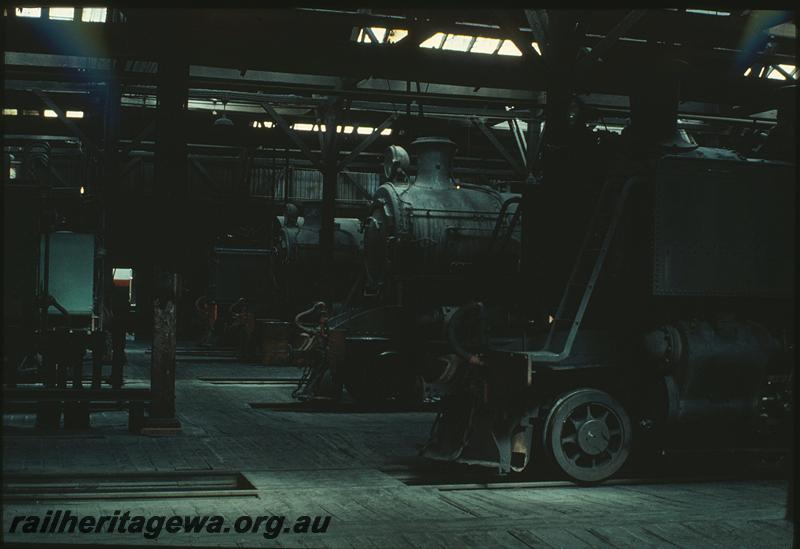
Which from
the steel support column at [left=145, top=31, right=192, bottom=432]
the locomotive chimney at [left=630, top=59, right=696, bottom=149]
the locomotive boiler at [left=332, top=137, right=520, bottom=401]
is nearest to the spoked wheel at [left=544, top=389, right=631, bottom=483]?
the locomotive chimney at [left=630, top=59, right=696, bottom=149]

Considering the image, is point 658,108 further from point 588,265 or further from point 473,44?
point 473,44

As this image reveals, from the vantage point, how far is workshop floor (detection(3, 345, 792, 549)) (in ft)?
20.3

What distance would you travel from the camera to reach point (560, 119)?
410 inches

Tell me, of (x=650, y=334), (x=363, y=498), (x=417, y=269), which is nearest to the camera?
(x=363, y=498)

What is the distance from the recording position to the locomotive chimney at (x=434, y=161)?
1491 cm

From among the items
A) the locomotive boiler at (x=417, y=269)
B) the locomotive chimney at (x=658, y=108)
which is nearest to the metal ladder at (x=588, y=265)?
the locomotive chimney at (x=658, y=108)

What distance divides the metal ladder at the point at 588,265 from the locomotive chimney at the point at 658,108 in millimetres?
539

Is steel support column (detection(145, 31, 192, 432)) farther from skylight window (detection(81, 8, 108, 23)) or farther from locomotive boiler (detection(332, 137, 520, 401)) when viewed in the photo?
skylight window (detection(81, 8, 108, 23))

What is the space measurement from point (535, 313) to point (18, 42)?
664cm

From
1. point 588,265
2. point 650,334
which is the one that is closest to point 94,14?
point 588,265

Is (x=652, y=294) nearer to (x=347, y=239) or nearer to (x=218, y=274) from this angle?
(x=347, y=239)

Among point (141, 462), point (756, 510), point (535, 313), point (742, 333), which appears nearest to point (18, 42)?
point (141, 462)

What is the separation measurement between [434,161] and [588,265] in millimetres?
6092

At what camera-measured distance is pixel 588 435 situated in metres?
8.48
